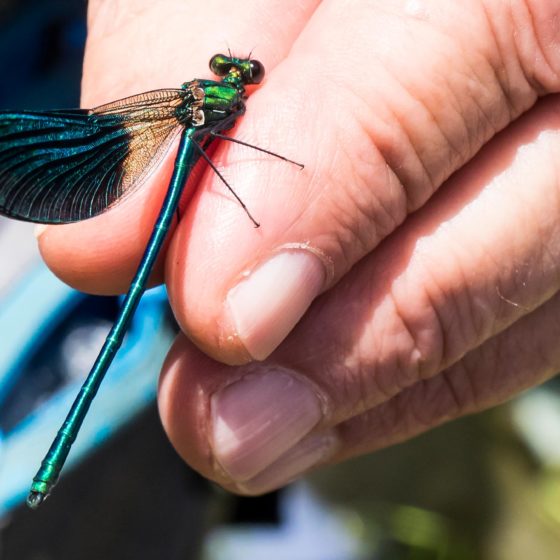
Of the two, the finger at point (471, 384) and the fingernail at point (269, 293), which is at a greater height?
the fingernail at point (269, 293)

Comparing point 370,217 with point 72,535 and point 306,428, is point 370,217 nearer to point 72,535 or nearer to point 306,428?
point 306,428

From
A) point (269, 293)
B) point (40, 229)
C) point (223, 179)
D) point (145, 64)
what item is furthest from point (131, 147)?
point (269, 293)

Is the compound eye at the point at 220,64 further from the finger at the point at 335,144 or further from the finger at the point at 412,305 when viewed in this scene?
the finger at the point at 412,305

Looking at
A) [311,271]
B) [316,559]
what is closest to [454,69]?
[311,271]

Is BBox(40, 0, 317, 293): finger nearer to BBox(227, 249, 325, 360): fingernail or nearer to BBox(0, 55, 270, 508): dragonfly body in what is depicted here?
BBox(0, 55, 270, 508): dragonfly body

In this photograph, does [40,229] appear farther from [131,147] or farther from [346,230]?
[346,230]

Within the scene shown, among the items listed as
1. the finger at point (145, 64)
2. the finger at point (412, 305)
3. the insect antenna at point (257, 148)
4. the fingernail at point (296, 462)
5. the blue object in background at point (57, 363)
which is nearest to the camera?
the insect antenna at point (257, 148)

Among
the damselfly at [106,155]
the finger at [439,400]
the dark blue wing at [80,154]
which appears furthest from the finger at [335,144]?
the finger at [439,400]
